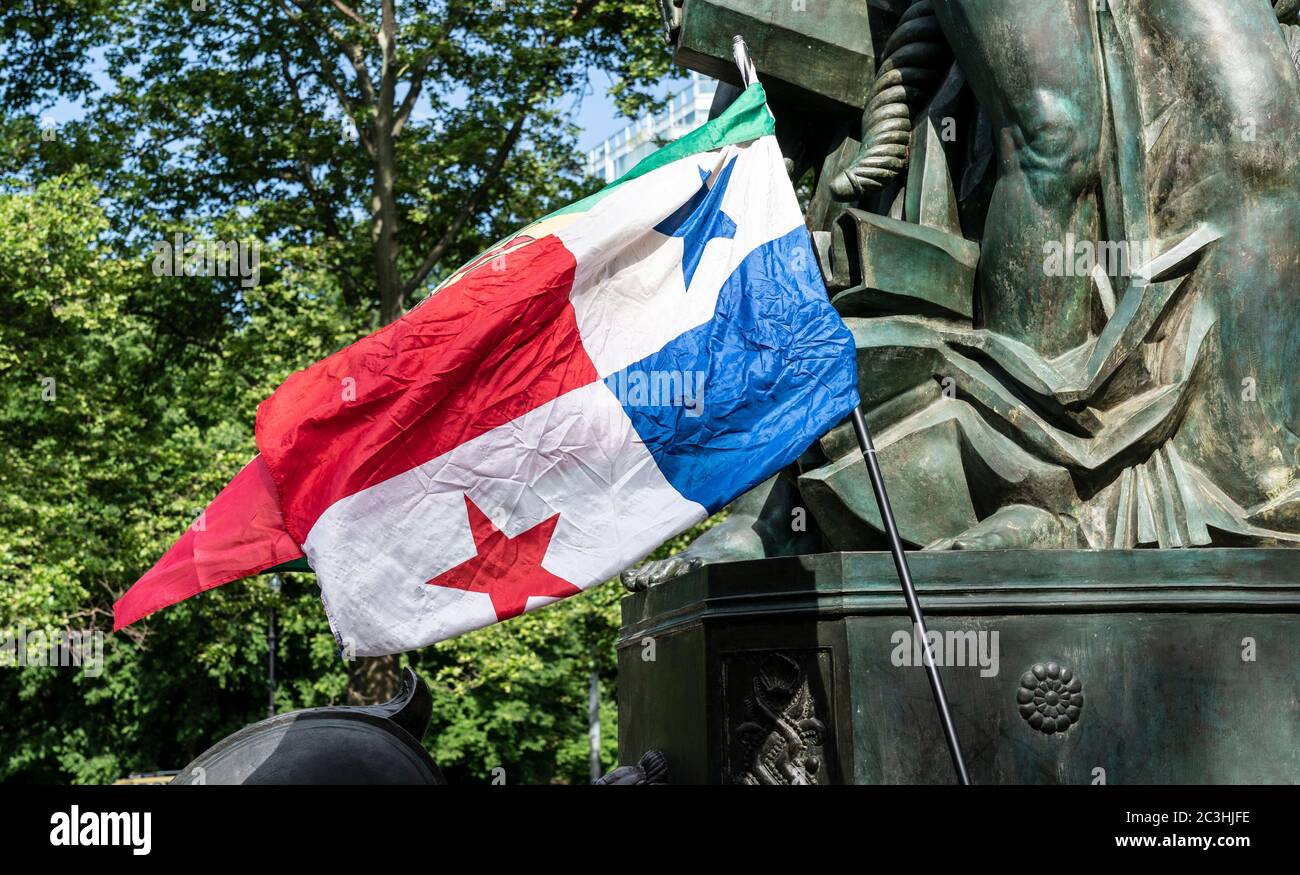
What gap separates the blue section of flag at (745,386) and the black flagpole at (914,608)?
18 centimetres

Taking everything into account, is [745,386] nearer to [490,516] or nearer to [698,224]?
[698,224]

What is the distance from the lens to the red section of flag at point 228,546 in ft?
15.0

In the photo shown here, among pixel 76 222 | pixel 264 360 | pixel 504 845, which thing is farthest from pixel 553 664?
pixel 504 845

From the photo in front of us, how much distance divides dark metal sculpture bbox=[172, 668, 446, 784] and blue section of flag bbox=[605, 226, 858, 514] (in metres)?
1.21

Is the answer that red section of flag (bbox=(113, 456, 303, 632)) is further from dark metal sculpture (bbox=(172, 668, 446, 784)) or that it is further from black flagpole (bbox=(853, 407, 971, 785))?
black flagpole (bbox=(853, 407, 971, 785))

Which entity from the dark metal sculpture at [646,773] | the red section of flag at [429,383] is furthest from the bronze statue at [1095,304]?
the red section of flag at [429,383]

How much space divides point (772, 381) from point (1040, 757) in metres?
1.42

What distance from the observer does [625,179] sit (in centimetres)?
559

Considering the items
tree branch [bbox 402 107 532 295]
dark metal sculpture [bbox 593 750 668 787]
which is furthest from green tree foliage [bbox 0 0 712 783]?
dark metal sculpture [bbox 593 750 668 787]

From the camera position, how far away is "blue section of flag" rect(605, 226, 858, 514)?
504 cm

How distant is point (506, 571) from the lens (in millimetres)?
4879

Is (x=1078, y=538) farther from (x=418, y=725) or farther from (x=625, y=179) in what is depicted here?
(x=418, y=725)

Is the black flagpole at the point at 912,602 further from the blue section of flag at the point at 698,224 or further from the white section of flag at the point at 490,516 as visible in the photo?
the blue section of flag at the point at 698,224

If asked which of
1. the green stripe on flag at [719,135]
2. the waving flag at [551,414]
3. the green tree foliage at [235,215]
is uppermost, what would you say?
the green tree foliage at [235,215]
